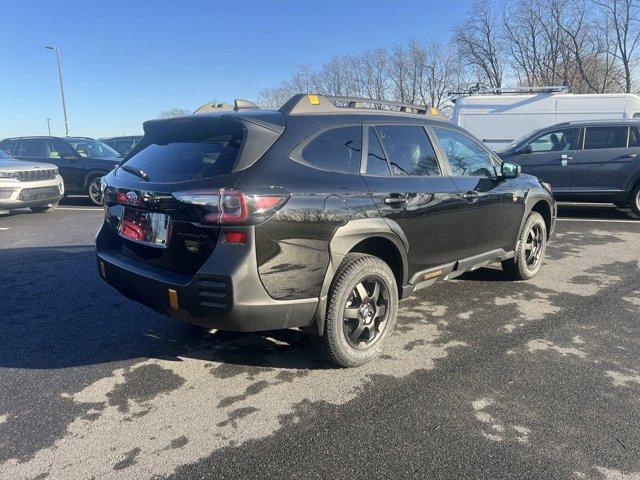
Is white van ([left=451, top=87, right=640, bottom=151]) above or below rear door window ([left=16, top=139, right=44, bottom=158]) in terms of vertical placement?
above

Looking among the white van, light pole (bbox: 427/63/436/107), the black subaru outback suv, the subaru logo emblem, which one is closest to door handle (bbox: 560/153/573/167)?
the white van

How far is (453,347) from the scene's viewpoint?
12.4 feet

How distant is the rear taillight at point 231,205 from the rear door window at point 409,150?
4.21ft

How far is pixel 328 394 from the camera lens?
3102 mm

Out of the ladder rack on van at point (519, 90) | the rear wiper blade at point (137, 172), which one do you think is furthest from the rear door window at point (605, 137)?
the rear wiper blade at point (137, 172)

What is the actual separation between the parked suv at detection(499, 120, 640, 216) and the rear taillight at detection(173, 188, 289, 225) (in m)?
8.06

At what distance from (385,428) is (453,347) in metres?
1.25

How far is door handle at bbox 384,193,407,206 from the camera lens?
3.52 meters

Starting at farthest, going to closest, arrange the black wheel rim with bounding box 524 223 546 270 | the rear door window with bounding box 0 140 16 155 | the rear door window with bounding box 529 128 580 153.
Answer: the rear door window with bounding box 0 140 16 155 < the rear door window with bounding box 529 128 580 153 < the black wheel rim with bounding box 524 223 546 270

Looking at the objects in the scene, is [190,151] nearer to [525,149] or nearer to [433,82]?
[525,149]

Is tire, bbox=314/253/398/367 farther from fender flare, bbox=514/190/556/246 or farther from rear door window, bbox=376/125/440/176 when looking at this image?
fender flare, bbox=514/190/556/246

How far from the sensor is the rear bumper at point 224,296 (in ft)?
9.15

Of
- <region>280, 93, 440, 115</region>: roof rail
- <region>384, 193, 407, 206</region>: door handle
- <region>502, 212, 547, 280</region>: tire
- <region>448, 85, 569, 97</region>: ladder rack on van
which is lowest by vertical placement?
<region>502, 212, 547, 280</region>: tire

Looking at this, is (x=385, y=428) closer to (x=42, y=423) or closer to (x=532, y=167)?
(x=42, y=423)
